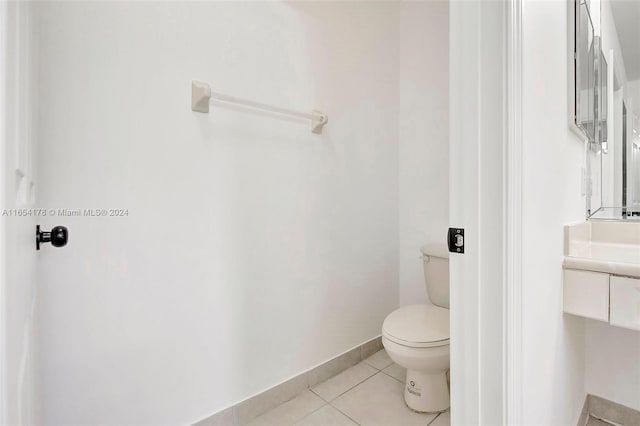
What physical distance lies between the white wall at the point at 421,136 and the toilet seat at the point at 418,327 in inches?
17.9

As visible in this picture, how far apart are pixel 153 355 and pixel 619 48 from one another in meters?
2.52

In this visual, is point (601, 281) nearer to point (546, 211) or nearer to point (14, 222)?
point (546, 211)

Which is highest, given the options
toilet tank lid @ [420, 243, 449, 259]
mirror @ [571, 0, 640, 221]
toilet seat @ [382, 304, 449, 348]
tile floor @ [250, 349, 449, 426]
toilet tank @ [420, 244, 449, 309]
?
mirror @ [571, 0, 640, 221]

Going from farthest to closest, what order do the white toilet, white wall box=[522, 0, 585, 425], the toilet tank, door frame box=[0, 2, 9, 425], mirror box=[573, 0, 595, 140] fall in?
the toilet tank < the white toilet < mirror box=[573, 0, 595, 140] < white wall box=[522, 0, 585, 425] < door frame box=[0, 2, 9, 425]

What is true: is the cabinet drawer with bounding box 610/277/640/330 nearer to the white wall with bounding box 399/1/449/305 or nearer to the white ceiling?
the white wall with bounding box 399/1/449/305

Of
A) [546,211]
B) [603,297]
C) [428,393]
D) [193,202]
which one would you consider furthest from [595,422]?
[193,202]

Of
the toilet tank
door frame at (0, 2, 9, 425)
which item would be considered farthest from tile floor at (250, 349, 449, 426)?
door frame at (0, 2, 9, 425)

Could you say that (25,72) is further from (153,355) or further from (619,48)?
(619,48)

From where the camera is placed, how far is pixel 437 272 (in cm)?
180

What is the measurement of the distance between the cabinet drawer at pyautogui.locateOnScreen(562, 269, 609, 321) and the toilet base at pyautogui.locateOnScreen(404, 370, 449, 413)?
2.30ft

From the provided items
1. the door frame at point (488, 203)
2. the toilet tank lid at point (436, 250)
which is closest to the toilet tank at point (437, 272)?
the toilet tank lid at point (436, 250)

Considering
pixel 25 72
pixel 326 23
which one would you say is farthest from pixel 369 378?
pixel 326 23

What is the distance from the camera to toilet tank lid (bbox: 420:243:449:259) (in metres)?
1.76

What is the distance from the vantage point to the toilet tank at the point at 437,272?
176 cm
